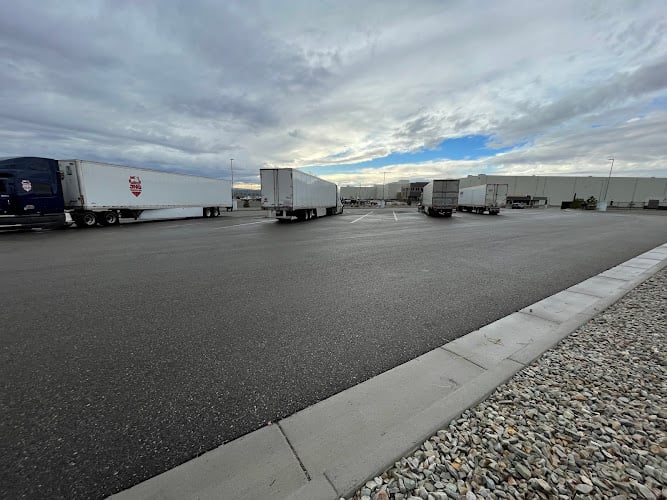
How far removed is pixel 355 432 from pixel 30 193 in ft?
67.8

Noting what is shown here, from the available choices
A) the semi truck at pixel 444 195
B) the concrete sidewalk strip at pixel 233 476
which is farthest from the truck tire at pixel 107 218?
the semi truck at pixel 444 195

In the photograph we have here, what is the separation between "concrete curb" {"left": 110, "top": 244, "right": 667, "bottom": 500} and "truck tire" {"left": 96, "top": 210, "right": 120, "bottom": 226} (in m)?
21.6

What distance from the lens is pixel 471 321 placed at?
4137mm

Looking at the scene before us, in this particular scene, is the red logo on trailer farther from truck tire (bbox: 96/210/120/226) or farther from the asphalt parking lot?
the asphalt parking lot

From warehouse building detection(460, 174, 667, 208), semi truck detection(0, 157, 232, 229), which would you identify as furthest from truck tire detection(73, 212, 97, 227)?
warehouse building detection(460, 174, 667, 208)

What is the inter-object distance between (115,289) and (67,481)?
4.53 metres

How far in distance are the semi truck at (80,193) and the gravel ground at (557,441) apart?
2099 cm

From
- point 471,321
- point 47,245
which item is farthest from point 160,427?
point 47,245

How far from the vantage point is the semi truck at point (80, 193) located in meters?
14.5

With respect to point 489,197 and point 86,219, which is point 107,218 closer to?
point 86,219

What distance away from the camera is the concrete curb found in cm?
171

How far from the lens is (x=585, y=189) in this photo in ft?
311

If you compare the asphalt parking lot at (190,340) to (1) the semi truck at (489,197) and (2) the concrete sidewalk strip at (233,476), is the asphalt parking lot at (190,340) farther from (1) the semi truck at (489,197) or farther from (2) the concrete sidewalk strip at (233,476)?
(1) the semi truck at (489,197)

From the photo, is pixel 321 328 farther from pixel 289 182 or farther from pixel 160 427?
pixel 289 182
